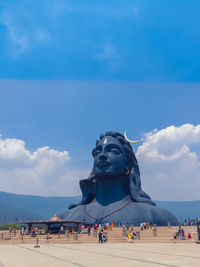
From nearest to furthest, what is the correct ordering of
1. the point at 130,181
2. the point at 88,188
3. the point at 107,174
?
the point at 107,174 → the point at 130,181 → the point at 88,188

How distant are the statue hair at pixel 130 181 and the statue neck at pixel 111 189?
5.14ft

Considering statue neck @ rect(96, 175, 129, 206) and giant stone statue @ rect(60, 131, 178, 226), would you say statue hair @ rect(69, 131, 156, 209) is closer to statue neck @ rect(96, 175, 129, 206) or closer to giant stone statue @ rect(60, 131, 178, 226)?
giant stone statue @ rect(60, 131, 178, 226)

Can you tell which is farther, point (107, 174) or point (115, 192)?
point (115, 192)

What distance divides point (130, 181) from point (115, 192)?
261cm

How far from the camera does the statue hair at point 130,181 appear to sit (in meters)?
41.9

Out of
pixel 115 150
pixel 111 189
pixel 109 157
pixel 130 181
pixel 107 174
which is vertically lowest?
pixel 111 189

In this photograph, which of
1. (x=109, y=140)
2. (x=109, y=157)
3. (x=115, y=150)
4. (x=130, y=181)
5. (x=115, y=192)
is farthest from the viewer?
(x=109, y=140)

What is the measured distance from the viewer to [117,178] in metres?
42.6

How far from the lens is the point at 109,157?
41094 mm

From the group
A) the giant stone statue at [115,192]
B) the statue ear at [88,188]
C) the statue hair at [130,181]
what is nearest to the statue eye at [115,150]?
the giant stone statue at [115,192]
